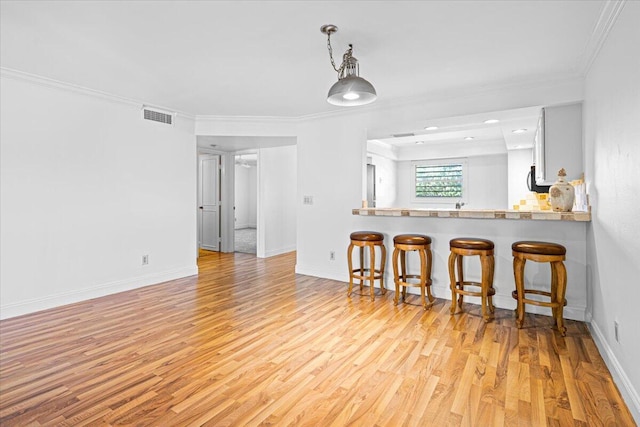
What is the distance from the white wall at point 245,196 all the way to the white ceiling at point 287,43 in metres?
8.74

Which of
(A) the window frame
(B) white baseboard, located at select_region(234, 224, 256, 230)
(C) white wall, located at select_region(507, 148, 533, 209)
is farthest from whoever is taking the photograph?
(B) white baseboard, located at select_region(234, 224, 256, 230)

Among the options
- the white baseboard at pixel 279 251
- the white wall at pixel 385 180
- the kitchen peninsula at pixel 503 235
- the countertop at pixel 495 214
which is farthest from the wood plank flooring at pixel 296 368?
the white wall at pixel 385 180

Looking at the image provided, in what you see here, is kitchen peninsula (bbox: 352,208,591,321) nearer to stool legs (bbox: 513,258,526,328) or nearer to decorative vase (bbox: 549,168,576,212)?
decorative vase (bbox: 549,168,576,212)

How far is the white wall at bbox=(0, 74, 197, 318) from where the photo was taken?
3.37 metres

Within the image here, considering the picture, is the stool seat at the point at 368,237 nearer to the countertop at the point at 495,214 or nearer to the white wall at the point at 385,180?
the countertop at the point at 495,214

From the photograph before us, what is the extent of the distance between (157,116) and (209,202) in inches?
118

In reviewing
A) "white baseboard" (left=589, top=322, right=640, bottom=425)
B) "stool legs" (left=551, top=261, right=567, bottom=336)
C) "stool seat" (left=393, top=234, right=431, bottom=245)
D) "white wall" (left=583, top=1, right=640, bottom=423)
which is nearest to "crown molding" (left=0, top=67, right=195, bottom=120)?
"stool seat" (left=393, top=234, right=431, bottom=245)

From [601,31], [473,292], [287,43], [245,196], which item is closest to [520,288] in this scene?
[473,292]

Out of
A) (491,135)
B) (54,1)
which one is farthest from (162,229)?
(491,135)

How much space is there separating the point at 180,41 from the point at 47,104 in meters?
1.98

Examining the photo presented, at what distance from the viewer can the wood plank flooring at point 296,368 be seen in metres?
1.85

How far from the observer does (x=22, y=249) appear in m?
3.41

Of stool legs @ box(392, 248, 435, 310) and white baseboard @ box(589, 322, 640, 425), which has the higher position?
stool legs @ box(392, 248, 435, 310)

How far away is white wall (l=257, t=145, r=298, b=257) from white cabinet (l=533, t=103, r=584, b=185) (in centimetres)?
463
